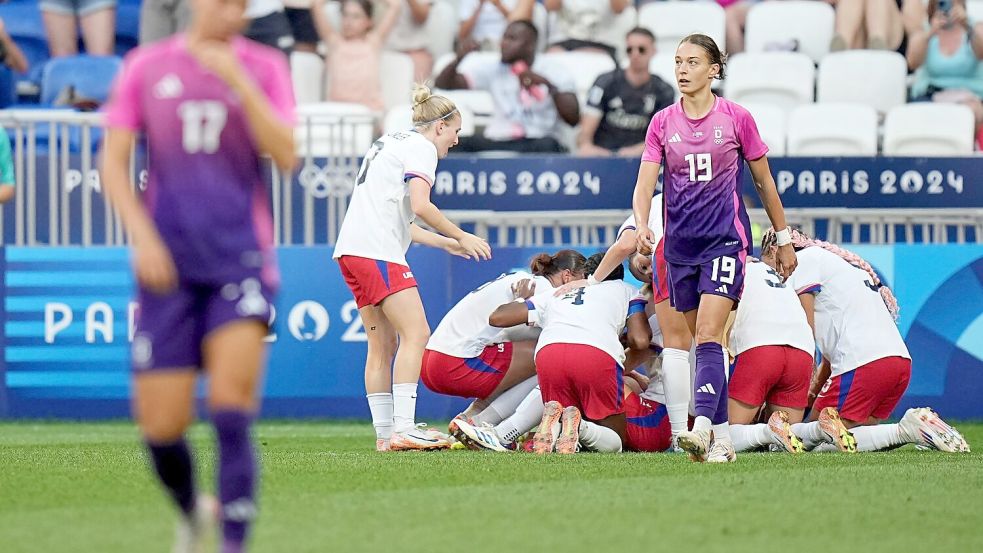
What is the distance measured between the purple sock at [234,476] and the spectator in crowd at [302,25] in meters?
11.1

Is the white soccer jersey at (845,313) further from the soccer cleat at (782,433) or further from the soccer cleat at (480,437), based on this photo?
the soccer cleat at (480,437)

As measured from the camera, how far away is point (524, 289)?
361 inches

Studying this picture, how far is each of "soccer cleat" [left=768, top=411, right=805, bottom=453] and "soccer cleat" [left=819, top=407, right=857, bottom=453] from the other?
0.22 meters

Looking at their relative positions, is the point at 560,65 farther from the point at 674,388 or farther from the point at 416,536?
the point at 416,536

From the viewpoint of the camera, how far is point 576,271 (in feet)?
30.1

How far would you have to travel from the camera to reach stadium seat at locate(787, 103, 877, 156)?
539 inches

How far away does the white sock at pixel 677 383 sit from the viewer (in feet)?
26.2

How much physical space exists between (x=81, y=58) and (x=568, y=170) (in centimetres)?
510

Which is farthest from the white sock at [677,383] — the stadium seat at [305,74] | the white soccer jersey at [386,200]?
the stadium seat at [305,74]

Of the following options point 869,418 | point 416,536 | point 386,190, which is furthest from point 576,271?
point 416,536

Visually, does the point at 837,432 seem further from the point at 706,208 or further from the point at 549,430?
the point at 706,208

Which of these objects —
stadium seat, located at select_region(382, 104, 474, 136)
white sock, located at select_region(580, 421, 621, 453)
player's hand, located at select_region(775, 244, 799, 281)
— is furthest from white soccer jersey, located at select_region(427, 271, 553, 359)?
stadium seat, located at select_region(382, 104, 474, 136)

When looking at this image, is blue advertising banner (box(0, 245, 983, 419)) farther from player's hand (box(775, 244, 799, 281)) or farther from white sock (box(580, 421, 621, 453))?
player's hand (box(775, 244, 799, 281))

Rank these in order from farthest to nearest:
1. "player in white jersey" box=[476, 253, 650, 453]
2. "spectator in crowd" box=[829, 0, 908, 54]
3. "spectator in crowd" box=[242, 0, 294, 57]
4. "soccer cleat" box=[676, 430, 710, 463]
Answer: "spectator in crowd" box=[829, 0, 908, 54] < "spectator in crowd" box=[242, 0, 294, 57] < "player in white jersey" box=[476, 253, 650, 453] < "soccer cleat" box=[676, 430, 710, 463]
